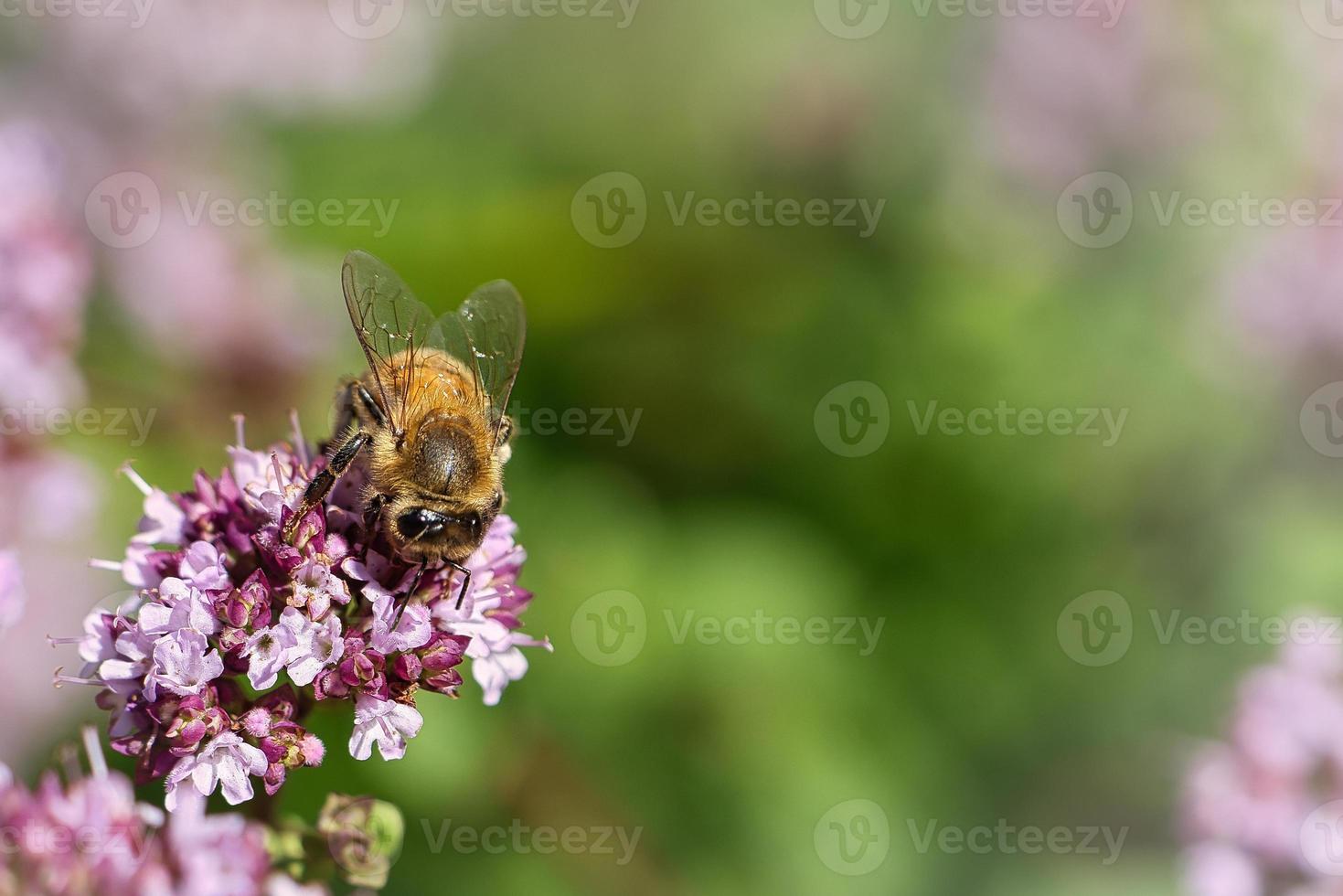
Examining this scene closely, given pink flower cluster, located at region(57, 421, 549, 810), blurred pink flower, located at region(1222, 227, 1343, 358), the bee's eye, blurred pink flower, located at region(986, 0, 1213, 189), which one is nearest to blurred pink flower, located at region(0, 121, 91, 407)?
pink flower cluster, located at region(57, 421, 549, 810)

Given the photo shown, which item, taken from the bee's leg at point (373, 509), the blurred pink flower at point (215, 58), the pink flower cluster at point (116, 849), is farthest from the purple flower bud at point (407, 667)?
the blurred pink flower at point (215, 58)

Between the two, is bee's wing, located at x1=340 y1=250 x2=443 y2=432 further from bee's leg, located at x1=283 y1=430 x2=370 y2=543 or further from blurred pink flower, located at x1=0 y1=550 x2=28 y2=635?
blurred pink flower, located at x1=0 y1=550 x2=28 y2=635

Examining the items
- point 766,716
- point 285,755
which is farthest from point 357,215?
point 285,755

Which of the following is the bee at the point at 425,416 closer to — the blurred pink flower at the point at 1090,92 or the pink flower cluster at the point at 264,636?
the pink flower cluster at the point at 264,636

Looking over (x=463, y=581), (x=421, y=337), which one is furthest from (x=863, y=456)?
(x=463, y=581)

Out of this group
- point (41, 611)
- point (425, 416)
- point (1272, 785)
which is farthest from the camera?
point (41, 611)

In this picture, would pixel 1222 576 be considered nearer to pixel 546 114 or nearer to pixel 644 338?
pixel 644 338

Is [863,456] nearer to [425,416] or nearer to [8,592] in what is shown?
[425,416]
